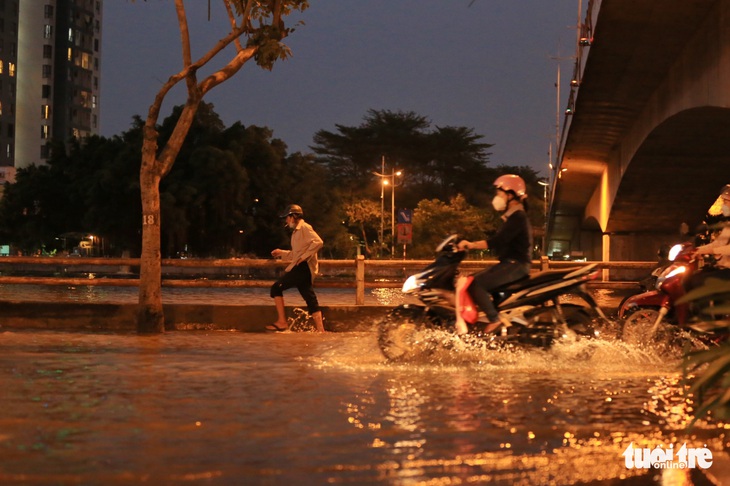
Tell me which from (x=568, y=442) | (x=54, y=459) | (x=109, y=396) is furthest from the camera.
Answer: (x=109, y=396)

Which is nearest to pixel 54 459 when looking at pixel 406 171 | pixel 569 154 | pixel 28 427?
pixel 28 427

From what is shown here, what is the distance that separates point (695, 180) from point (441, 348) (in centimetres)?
2616

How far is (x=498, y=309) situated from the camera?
10.3m

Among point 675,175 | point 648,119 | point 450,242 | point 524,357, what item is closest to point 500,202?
point 450,242

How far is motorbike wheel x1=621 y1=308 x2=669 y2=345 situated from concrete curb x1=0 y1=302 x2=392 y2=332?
4.57m

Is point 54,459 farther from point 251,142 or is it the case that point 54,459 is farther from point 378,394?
point 251,142

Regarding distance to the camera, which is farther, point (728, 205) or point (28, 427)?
point (728, 205)

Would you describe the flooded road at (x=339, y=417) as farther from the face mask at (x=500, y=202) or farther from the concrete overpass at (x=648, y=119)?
the concrete overpass at (x=648, y=119)

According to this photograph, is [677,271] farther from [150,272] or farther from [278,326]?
[150,272]

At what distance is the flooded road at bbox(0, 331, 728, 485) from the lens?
18.7ft

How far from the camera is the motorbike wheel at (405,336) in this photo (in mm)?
10586

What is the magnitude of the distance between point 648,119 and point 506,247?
17.8 m

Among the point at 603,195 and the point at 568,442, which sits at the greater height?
the point at 603,195

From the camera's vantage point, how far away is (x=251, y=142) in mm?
57250
